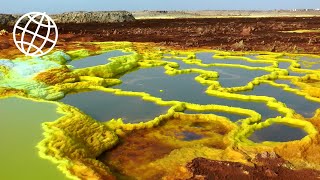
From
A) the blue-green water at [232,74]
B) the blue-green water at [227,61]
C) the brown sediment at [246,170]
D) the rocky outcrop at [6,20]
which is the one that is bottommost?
the rocky outcrop at [6,20]

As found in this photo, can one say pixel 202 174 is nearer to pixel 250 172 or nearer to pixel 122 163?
pixel 250 172

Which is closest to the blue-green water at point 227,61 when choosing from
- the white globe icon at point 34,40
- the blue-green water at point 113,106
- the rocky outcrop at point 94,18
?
the white globe icon at point 34,40

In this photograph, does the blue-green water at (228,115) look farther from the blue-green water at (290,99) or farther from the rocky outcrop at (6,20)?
the rocky outcrop at (6,20)

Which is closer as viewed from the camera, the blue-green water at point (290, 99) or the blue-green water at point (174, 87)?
the blue-green water at point (290, 99)

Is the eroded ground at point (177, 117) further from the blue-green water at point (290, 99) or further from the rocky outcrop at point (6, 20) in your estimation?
the rocky outcrop at point (6, 20)

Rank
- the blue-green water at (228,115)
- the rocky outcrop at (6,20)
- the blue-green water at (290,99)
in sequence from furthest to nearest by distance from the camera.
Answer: the rocky outcrop at (6,20) → the blue-green water at (290,99) → the blue-green water at (228,115)

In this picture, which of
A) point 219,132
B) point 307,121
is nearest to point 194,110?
point 219,132

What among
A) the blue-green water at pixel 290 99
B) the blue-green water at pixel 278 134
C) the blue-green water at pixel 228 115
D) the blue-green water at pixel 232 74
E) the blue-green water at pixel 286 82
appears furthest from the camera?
the blue-green water at pixel 232 74

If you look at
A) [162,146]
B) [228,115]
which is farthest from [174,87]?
[162,146]

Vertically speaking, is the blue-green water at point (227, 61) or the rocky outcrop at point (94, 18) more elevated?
the blue-green water at point (227, 61)

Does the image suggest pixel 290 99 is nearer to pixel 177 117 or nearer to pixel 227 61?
pixel 177 117
